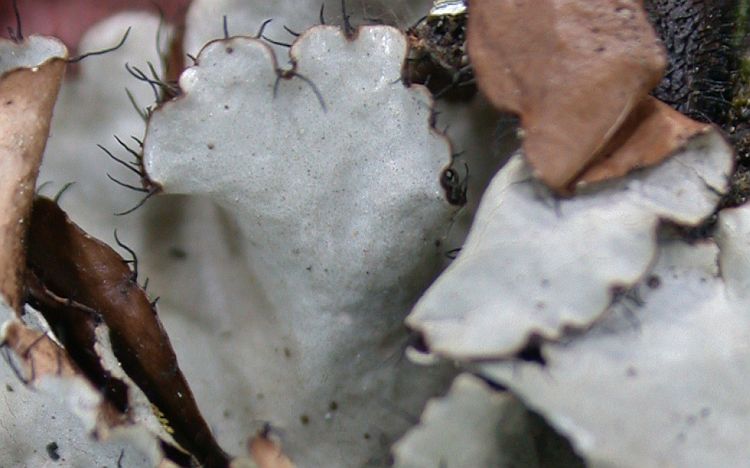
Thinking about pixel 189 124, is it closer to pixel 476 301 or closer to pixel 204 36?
pixel 204 36

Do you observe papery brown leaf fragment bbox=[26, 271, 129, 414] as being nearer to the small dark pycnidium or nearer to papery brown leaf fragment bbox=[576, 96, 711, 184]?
the small dark pycnidium

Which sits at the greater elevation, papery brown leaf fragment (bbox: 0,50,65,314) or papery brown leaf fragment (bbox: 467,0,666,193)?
papery brown leaf fragment (bbox: 467,0,666,193)

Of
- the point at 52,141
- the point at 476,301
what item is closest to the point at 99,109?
the point at 52,141

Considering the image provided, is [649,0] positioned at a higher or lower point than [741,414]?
higher

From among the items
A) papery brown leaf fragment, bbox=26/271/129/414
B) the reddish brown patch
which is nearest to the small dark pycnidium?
papery brown leaf fragment, bbox=26/271/129/414

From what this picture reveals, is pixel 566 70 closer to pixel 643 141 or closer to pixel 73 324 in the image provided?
pixel 643 141

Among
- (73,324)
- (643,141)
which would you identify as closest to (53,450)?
(73,324)

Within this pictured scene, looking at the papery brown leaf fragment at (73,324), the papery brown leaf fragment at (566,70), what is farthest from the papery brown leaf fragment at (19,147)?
the papery brown leaf fragment at (566,70)
